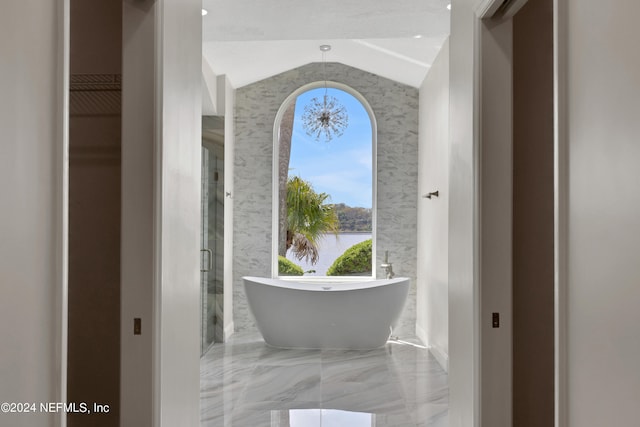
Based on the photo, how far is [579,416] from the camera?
1.04 metres

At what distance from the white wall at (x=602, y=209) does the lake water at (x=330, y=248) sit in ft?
15.8

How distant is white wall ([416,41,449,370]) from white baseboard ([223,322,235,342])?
2103 millimetres

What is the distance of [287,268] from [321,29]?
9.99 feet

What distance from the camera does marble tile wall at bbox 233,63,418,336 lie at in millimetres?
5730

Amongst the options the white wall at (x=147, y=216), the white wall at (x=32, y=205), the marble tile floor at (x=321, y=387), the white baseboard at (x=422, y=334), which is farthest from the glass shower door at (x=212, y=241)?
the white wall at (x=32, y=205)

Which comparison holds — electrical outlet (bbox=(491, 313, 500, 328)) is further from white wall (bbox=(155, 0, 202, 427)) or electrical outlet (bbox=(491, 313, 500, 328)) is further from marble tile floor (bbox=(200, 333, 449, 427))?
marble tile floor (bbox=(200, 333, 449, 427))

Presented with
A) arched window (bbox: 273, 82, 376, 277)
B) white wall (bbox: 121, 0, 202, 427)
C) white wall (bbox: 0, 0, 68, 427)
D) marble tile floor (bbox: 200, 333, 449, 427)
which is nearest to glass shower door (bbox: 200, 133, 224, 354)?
marble tile floor (bbox: 200, 333, 449, 427)

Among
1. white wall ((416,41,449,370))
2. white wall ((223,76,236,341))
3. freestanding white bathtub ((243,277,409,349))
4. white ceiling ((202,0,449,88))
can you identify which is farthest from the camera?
white wall ((223,76,236,341))

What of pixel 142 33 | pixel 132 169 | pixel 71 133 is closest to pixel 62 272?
pixel 132 169

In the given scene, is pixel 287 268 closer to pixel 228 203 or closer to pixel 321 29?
pixel 228 203

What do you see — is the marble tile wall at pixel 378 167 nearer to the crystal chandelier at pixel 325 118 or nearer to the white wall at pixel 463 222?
the crystal chandelier at pixel 325 118

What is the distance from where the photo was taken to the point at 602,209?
0.96 meters

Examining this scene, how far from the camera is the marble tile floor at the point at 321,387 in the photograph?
3051 mm

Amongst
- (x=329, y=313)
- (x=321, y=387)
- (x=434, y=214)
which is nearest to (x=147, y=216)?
(x=321, y=387)
